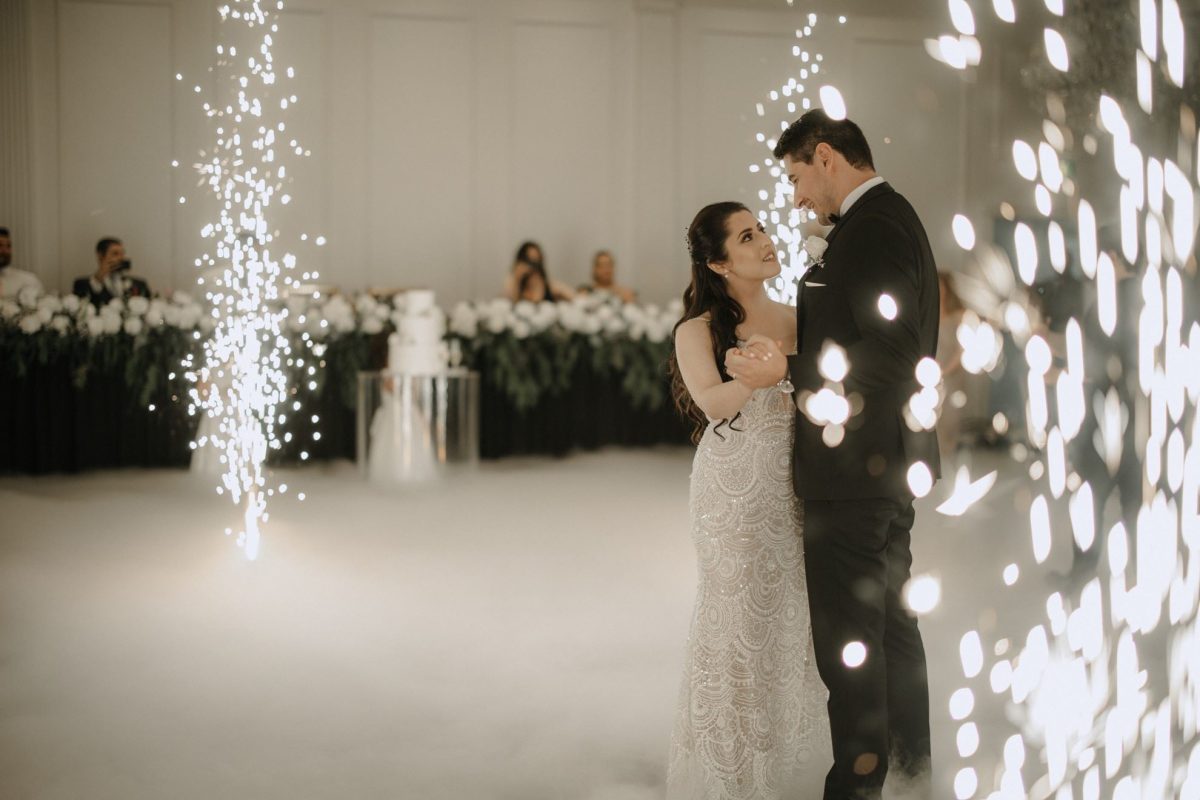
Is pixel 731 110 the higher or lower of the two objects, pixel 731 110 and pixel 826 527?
the higher

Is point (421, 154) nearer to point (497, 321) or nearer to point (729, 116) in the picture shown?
point (729, 116)

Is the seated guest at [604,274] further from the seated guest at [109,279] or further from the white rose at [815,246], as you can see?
the white rose at [815,246]

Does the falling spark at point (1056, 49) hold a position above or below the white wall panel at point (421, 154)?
below

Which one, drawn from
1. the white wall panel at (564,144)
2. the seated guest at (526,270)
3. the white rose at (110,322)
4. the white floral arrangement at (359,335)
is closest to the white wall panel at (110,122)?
the white floral arrangement at (359,335)

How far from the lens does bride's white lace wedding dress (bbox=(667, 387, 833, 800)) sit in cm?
269

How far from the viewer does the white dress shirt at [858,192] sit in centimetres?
247

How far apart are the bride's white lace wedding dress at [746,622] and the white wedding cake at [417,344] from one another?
16.0ft

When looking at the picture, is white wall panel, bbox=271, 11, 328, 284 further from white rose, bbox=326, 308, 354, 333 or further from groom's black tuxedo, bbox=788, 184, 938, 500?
groom's black tuxedo, bbox=788, 184, 938, 500

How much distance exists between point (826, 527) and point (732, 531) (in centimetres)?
A: 27

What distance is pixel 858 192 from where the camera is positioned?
247cm

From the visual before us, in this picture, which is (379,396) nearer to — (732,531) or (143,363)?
(143,363)

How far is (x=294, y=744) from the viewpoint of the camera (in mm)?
3258

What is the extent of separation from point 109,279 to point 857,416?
7.49m

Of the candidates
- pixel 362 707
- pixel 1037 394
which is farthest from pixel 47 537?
pixel 1037 394
